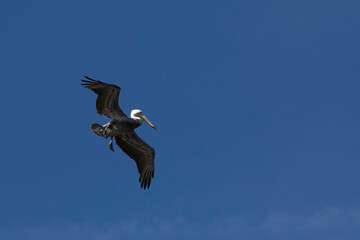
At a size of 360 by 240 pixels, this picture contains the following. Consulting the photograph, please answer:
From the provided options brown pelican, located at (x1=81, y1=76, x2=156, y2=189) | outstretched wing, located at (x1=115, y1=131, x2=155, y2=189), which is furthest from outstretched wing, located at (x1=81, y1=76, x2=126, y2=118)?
outstretched wing, located at (x1=115, y1=131, x2=155, y2=189)

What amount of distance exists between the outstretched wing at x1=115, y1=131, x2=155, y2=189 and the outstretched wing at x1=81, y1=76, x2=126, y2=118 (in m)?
1.72

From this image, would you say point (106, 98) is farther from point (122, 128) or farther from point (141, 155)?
point (141, 155)

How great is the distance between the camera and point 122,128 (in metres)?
25.0

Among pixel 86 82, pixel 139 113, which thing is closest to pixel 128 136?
pixel 139 113

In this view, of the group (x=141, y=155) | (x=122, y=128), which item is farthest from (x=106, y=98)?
(x=141, y=155)

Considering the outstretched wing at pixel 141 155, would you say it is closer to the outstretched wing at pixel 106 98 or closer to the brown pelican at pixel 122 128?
the brown pelican at pixel 122 128

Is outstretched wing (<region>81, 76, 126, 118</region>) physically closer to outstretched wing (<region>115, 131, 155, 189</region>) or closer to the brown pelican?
the brown pelican

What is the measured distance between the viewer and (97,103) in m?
24.3

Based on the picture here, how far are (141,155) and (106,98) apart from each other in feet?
11.9

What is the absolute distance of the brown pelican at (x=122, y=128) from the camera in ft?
78.8

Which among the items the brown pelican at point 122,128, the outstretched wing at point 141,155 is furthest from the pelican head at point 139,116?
the outstretched wing at point 141,155

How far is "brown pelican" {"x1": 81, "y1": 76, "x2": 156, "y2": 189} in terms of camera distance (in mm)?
24016

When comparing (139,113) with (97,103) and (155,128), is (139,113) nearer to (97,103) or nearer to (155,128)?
(155,128)

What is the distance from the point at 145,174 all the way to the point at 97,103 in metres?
4.24
